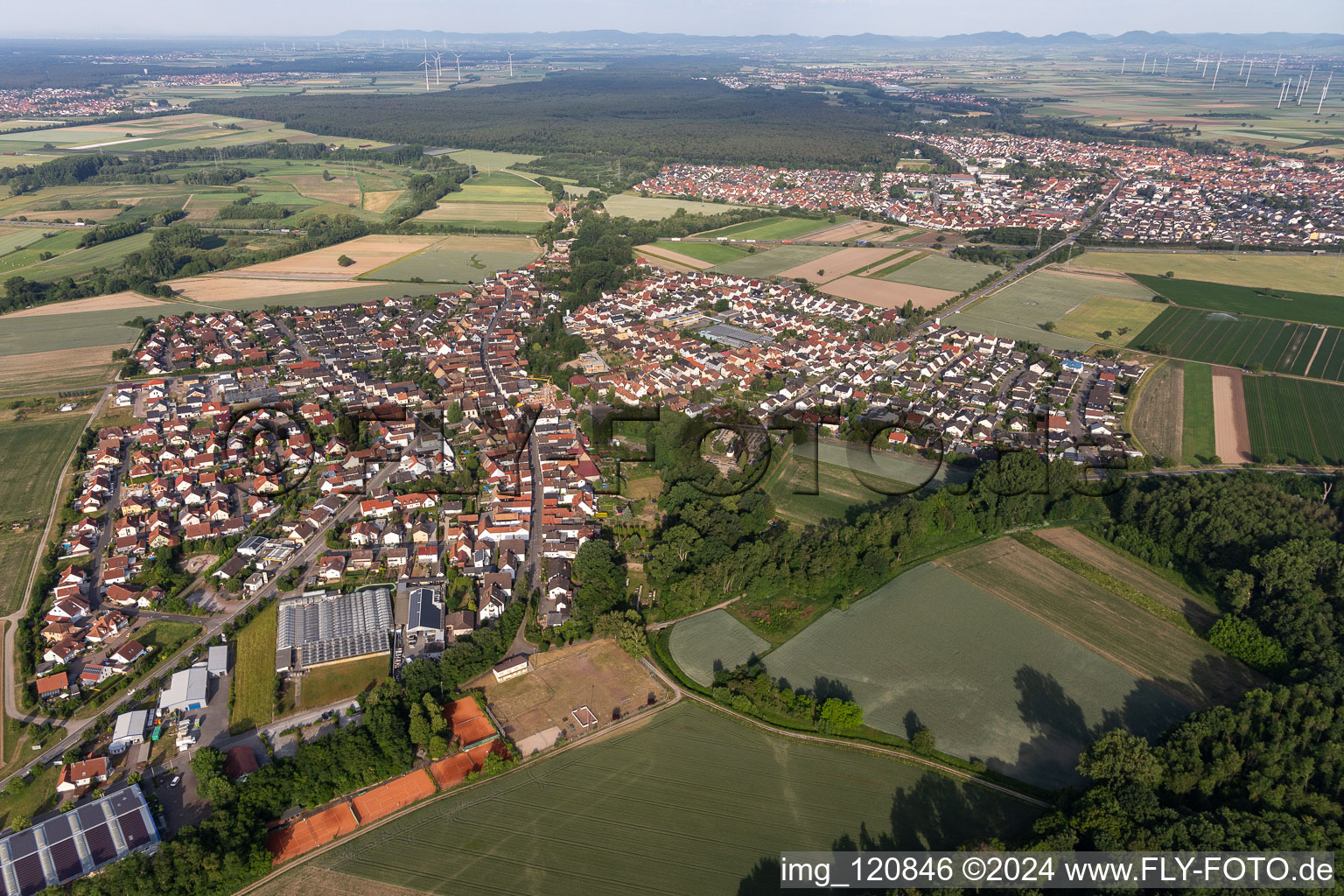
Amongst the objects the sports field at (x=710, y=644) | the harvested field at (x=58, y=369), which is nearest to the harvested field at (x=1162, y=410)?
the sports field at (x=710, y=644)

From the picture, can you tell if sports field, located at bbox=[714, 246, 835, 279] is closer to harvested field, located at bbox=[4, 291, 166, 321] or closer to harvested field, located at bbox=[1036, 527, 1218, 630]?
harvested field, located at bbox=[1036, 527, 1218, 630]

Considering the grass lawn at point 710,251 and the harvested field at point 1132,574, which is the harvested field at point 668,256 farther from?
the harvested field at point 1132,574

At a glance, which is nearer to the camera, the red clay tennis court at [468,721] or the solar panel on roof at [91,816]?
the solar panel on roof at [91,816]

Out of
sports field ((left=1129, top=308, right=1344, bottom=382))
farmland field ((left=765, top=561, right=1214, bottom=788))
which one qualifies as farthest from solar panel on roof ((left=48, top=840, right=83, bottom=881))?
sports field ((left=1129, top=308, right=1344, bottom=382))

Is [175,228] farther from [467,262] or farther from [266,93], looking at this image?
[266,93]

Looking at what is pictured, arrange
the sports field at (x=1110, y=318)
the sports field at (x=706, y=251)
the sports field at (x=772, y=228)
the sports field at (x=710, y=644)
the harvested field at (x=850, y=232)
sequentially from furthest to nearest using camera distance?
the sports field at (x=772, y=228) < the harvested field at (x=850, y=232) < the sports field at (x=706, y=251) < the sports field at (x=1110, y=318) < the sports field at (x=710, y=644)

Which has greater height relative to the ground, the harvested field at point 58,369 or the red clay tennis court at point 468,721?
the harvested field at point 58,369
